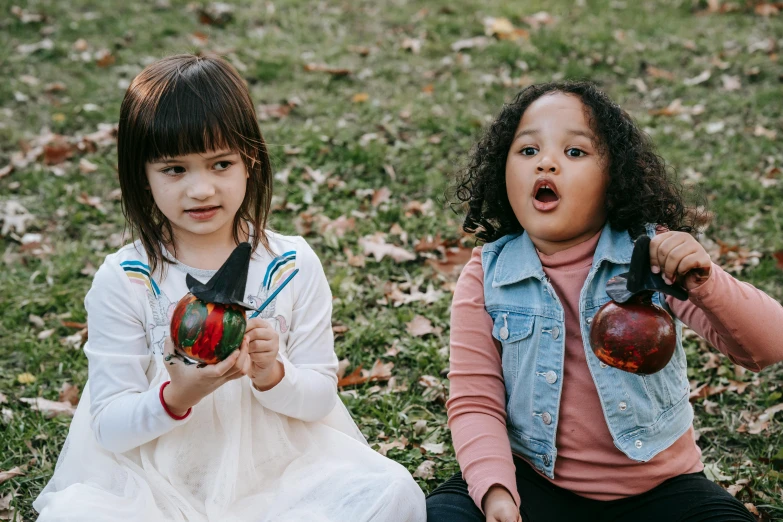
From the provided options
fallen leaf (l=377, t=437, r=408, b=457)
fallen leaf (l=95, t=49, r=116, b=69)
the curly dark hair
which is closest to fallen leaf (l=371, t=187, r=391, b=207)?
fallen leaf (l=377, t=437, r=408, b=457)

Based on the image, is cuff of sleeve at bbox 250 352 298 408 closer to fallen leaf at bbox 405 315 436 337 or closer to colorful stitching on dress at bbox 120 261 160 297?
colorful stitching on dress at bbox 120 261 160 297

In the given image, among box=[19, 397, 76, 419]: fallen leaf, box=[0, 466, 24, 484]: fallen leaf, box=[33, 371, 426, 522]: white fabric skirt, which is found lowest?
box=[19, 397, 76, 419]: fallen leaf

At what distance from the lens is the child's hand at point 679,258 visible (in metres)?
2.28

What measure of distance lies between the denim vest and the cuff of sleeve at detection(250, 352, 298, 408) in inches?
27.2

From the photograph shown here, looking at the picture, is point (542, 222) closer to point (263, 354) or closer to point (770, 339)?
point (770, 339)

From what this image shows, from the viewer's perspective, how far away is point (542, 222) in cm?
270

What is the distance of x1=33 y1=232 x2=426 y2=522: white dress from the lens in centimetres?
254

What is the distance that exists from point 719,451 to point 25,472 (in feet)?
9.45

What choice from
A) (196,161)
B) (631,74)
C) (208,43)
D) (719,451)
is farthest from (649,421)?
(208,43)

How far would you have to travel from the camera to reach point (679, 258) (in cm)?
228

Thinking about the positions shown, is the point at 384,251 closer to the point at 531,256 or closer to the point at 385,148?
the point at 385,148

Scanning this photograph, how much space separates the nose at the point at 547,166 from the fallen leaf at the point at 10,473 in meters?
2.38

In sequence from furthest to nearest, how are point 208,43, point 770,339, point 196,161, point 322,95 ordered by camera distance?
1. point 208,43
2. point 322,95
3. point 196,161
4. point 770,339

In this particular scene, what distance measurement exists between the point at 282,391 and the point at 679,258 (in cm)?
126
